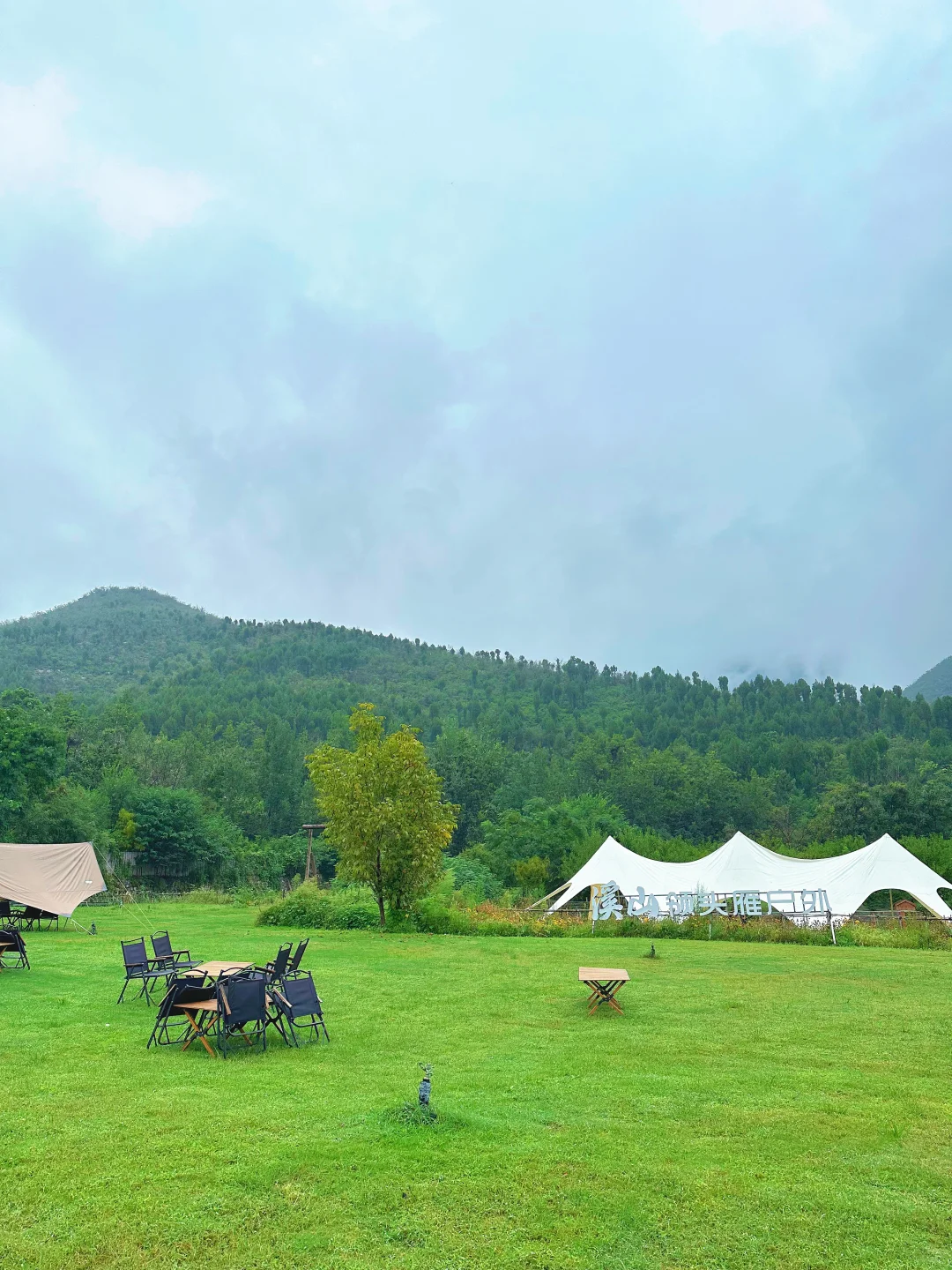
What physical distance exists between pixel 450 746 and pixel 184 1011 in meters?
69.4

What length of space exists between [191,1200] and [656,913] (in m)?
16.8

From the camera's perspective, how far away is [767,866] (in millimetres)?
26609

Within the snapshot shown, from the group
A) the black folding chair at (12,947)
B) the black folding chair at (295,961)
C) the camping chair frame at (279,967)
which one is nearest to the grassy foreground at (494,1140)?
the black folding chair at (295,961)

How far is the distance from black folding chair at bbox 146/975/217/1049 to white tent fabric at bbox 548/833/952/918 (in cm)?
1608

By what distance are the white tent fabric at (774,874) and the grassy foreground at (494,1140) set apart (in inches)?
556

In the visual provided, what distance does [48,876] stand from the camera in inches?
768

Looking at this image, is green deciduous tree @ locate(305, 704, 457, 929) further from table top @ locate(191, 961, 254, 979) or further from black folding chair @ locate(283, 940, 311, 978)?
table top @ locate(191, 961, 254, 979)

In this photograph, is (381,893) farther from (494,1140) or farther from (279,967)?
(494,1140)

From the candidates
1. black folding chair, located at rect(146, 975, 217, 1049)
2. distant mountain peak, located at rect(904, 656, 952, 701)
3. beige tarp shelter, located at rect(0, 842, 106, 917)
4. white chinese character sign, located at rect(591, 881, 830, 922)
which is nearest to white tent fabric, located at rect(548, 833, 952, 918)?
white chinese character sign, located at rect(591, 881, 830, 922)

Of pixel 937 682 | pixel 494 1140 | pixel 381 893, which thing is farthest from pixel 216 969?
pixel 937 682

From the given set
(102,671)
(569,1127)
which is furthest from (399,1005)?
(102,671)

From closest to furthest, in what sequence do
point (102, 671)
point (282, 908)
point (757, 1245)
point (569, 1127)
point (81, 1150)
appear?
point (757, 1245) < point (81, 1150) < point (569, 1127) < point (282, 908) < point (102, 671)

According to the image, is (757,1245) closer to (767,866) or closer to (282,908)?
(282,908)

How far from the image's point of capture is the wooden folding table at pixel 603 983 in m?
9.32
